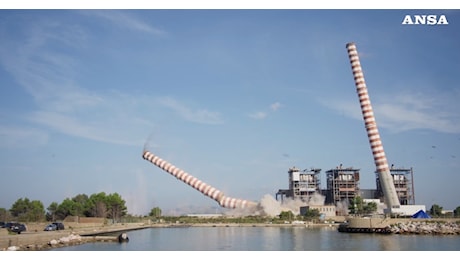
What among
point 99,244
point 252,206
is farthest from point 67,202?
point 252,206

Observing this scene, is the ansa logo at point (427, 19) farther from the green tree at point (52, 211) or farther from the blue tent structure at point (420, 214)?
the green tree at point (52, 211)

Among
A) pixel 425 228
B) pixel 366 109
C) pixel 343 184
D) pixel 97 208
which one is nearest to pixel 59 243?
pixel 366 109

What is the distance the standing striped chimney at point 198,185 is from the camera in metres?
14.7

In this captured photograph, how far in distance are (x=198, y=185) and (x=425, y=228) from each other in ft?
33.7

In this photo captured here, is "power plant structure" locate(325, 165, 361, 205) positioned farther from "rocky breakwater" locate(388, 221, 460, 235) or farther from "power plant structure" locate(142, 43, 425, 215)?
"rocky breakwater" locate(388, 221, 460, 235)

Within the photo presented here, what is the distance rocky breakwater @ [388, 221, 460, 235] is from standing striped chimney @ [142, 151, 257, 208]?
7.53m

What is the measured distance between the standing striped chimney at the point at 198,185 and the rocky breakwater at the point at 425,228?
7530 mm

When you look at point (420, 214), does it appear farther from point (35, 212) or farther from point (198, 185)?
point (35, 212)

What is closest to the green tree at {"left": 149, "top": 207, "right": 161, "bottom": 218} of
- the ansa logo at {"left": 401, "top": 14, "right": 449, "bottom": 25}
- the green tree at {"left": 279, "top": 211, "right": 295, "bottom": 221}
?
the green tree at {"left": 279, "top": 211, "right": 295, "bottom": 221}

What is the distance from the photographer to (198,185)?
15.0 meters
